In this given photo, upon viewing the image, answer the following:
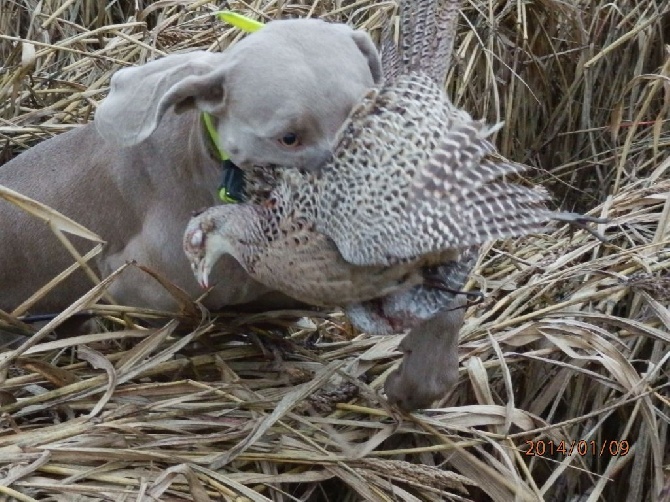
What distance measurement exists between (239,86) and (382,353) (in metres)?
0.71

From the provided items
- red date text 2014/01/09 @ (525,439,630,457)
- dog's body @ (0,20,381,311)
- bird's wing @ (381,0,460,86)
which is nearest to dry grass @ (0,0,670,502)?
red date text 2014/01/09 @ (525,439,630,457)

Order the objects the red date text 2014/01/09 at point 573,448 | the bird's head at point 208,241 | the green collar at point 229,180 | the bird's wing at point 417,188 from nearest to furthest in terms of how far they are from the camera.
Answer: the bird's wing at point 417,188 → the bird's head at point 208,241 → the green collar at point 229,180 → the red date text 2014/01/09 at point 573,448

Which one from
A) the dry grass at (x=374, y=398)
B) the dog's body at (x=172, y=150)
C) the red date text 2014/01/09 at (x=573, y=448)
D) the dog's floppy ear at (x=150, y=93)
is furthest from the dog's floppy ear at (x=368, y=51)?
the red date text 2014/01/09 at (x=573, y=448)

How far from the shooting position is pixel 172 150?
2502 millimetres

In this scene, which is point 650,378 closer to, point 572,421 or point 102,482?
point 572,421

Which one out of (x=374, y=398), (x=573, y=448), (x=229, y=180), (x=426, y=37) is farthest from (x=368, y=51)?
(x=573, y=448)

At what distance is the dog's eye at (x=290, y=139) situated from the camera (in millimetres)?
1961

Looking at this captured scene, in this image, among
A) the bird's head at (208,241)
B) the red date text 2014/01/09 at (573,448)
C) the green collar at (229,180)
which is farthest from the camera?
the red date text 2014/01/09 at (573,448)

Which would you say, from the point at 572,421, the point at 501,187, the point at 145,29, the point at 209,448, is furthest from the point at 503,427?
the point at 145,29

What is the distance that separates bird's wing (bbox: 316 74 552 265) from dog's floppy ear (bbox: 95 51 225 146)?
435 mm

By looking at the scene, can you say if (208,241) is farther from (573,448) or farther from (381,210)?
(573,448)

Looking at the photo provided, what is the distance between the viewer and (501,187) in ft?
5.51

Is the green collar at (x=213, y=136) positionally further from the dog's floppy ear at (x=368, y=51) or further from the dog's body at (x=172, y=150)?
the dog's floppy ear at (x=368, y=51)

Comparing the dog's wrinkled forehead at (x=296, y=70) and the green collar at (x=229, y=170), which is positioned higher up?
the dog's wrinkled forehead at (x=296, y=70)
